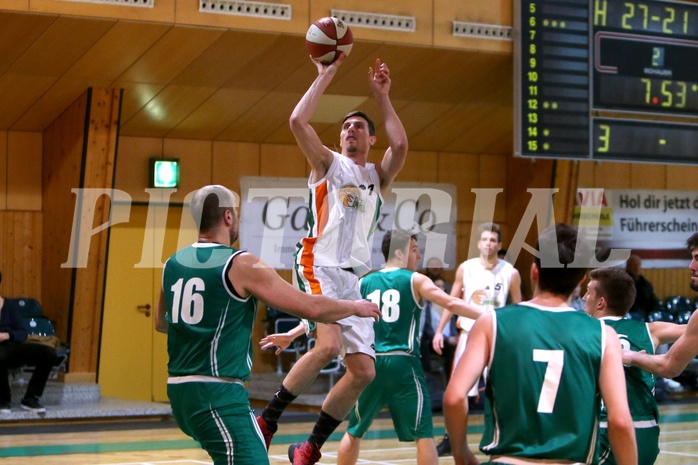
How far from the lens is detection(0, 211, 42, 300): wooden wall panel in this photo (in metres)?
12.7

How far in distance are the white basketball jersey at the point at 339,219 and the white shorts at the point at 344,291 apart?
54 mm

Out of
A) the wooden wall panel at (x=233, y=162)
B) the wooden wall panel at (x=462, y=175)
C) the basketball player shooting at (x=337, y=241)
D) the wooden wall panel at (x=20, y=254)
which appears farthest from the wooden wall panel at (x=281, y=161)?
the basketball player shooting at (x=337, y=241)

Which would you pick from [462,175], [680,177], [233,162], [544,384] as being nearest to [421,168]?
[462,175]

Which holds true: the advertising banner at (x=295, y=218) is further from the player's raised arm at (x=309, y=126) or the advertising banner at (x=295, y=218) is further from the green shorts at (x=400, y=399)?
the player's raised arm at (x=309, y=126)

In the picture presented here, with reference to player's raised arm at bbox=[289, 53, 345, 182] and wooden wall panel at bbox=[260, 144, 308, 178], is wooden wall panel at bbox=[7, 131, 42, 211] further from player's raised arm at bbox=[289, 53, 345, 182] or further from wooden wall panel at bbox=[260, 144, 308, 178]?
player's raised arm at bbox=[289, 53, 345, 182]

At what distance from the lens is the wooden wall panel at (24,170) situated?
41.6ft

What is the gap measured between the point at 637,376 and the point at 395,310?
2.56 m

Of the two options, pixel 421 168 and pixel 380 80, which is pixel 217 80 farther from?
pixel 380 80

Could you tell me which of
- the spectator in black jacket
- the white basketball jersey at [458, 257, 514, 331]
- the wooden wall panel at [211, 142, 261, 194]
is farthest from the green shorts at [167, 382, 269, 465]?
the spectator in black jacket

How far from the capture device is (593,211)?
1522cm

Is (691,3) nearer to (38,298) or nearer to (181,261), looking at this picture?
(38,298)

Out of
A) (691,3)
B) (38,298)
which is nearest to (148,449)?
(38,298)

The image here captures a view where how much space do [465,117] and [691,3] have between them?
3.24 metres

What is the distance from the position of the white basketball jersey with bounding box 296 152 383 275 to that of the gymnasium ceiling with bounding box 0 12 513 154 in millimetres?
4875
